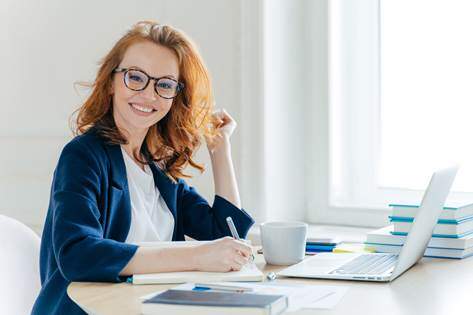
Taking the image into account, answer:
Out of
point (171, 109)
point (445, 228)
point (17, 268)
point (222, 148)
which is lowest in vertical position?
point (17, 268)

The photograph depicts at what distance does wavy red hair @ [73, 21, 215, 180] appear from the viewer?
1874 mm

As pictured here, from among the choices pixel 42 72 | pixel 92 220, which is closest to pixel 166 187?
pixel 92 220

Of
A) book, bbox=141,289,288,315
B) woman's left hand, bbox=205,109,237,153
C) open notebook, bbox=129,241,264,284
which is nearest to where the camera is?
book, bbox=141,289,288,315

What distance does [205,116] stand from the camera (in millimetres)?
2010

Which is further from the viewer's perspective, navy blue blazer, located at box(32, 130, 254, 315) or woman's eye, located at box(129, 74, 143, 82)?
woman's eye, located at box(129, 74, 143, 82)

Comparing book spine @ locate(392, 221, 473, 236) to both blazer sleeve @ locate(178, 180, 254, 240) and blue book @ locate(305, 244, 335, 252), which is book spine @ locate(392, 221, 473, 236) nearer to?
blue book @ locate(305, 244, 335, 252)

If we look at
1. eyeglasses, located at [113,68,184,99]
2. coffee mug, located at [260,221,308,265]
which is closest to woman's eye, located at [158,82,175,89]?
eyeglasses, located at [113,68,184,99]

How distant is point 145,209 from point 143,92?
27cm

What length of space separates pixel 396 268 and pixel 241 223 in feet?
1.73

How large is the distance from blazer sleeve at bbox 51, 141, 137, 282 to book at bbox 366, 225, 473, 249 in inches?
22.1

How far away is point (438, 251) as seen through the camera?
68.7 inches

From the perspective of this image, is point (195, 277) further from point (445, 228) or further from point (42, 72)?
point (42, 72)

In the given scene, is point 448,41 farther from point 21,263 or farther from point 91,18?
point 21,263

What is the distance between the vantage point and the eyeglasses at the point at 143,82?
1.79 metres
